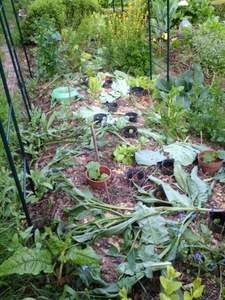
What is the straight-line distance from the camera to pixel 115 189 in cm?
273

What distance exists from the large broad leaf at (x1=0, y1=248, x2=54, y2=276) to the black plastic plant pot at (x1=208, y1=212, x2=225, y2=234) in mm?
1309

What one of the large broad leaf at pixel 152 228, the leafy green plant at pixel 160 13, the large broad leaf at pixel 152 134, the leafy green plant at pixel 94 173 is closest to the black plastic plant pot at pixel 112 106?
the large broad leaf at pixel 152 134

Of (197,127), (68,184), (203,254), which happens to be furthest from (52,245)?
(197,127)

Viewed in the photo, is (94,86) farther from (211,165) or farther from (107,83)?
(211,165)

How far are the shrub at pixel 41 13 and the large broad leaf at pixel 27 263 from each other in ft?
19.3

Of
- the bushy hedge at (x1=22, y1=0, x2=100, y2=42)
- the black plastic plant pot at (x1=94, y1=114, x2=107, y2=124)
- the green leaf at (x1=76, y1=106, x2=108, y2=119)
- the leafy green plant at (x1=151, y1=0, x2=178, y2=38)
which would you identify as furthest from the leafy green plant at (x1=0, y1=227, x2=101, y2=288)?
the leafy green plant at (x1=151, y1=0, x2=178, y2=38)

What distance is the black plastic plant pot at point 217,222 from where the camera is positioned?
7.23 ft

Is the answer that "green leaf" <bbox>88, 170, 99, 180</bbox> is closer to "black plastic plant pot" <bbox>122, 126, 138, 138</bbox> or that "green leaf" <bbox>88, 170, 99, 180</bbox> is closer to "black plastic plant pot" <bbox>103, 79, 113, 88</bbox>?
"black plastic plant pot" <bbox>122, 126, 138, 138</bbox>

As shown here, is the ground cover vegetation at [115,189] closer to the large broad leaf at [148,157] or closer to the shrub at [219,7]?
Answer: the large broad leaf at [148,157]

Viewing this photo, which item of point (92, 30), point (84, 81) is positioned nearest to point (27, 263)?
point (84, 81)

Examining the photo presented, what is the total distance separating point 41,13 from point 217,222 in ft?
20.5

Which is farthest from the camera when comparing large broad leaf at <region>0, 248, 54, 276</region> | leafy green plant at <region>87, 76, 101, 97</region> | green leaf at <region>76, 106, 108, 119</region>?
leafy green plant at <region>87, 76, 101, 97</region>

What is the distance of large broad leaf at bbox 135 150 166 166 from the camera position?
2.98 meters

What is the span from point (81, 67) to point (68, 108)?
63.2 inches
